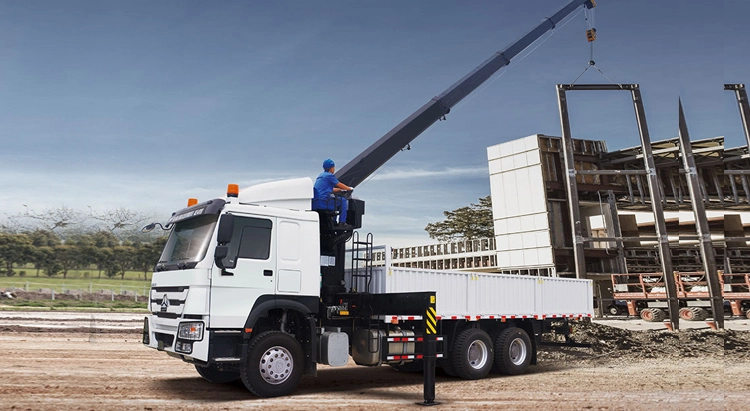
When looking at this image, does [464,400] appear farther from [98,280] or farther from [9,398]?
[98,280]

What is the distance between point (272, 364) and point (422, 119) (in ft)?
24.7

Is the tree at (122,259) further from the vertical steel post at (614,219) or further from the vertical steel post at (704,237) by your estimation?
the vertical steel post at (704,237)

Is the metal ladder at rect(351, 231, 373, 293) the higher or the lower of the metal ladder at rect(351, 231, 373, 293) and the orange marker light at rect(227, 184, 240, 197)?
the lower

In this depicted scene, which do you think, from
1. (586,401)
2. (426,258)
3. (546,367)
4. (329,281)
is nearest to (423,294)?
(329,281)

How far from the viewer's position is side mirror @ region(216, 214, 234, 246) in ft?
30.0

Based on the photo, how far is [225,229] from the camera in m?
9.17

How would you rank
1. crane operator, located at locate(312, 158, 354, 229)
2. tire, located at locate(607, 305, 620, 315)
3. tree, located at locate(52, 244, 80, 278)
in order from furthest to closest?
tree, located at locate(52, 244, 80, 278) < tire, located at locate(607, 305, 620, 315) < crane operator, located at locate(312, 158, 354, 229)

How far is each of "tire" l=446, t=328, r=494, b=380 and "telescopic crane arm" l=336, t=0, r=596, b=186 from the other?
424 centimetres

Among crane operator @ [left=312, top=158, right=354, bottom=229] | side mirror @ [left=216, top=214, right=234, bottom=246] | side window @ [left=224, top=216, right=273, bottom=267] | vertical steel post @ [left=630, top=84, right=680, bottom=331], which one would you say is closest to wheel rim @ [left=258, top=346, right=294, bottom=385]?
side window @ [left=224, top=216, right=273, bottom=267]

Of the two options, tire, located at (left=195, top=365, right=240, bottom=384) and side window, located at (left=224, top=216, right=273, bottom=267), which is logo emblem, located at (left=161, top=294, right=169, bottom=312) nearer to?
side window, located at (left=224, top=216, right=273, bottom=267)

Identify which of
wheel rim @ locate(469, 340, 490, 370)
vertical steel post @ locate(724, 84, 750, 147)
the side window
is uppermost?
vertical steel post @ locate(724, 84, 750, 147)

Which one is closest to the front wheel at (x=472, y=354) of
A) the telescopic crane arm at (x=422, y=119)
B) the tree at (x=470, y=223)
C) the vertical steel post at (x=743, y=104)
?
the telescopic crane arm at (x=422, y=119)

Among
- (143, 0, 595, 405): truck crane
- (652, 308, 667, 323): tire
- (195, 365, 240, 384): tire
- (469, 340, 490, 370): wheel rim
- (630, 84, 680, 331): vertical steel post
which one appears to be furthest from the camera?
(652, 308, 667, 323): tire

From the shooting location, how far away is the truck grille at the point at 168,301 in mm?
9578
